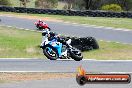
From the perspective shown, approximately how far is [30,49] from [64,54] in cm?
379

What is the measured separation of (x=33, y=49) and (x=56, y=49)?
402 cm

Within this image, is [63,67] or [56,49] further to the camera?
[56,49]

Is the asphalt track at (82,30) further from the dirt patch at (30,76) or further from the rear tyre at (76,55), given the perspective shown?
the dirt patch at (30,76)

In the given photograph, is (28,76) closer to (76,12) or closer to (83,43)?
(83,43)

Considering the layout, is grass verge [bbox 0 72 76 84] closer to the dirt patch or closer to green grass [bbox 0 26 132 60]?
the dirt patch

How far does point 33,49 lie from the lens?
852 inches

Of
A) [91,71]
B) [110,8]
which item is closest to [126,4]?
[110,8]

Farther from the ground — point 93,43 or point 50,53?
point 50,53

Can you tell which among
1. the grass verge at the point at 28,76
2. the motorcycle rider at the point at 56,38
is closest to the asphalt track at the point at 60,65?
the motorcycle rider at the point at 56,38

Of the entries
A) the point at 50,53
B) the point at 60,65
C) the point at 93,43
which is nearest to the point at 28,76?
the point at 60,65

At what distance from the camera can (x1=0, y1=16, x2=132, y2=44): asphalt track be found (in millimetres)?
28225

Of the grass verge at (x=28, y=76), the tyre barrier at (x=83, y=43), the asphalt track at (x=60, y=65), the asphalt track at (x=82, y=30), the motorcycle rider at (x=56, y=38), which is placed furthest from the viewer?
the asphalt track at (x=82, y=30)

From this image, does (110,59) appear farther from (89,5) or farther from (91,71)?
(89,5)

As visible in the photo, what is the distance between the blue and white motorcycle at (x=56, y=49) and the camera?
17562 millimetres
